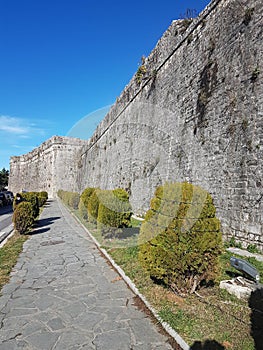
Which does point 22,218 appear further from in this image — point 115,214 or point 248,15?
point 248,15

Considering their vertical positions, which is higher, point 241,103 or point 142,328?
point 241,103

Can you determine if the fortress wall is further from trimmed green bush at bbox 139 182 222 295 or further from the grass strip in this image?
the grass strip

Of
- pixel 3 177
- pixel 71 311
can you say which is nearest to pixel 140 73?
pixel 71 311

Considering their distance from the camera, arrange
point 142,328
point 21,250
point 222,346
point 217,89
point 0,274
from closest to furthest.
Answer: point 222,346 < point 142,328 < point 0,274 < point 21,250 < point 217,89

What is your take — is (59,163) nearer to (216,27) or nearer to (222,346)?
(216,27)

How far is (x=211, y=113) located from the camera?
24.6 ft

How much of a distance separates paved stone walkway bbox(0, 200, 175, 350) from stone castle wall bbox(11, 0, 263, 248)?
10.9ft

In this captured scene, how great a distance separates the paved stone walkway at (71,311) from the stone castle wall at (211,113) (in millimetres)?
3321

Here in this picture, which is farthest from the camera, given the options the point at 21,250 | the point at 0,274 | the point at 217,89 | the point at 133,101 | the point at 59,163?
the point at 59,163

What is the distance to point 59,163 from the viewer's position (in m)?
36.6

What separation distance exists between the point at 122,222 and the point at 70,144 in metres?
32.1

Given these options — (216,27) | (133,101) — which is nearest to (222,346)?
(216,27)

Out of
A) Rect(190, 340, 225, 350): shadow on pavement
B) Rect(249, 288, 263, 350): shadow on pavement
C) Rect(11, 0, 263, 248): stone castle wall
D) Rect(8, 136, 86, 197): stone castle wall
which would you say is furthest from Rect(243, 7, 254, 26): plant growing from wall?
Rect(8, 136, 86, 197): stone castle wall

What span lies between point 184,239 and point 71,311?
161 cm
